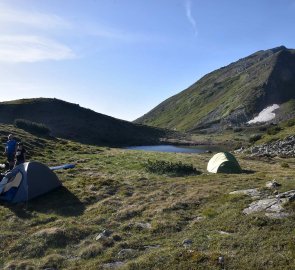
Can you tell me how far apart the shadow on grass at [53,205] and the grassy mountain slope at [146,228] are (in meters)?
0.05

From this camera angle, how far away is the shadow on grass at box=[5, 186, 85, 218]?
67.2ft

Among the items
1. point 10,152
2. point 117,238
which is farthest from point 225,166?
point 117,238

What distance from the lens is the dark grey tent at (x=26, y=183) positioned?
2267cm

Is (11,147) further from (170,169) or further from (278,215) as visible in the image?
(278,215)

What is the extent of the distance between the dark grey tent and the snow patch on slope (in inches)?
6424

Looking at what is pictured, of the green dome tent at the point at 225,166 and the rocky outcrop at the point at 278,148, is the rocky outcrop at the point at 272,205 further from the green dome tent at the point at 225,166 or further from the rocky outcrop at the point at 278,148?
the rocky outcrop at the point at 278,148

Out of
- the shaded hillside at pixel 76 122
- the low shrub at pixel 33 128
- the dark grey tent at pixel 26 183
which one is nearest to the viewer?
the dark grey tent at pixel 26 183

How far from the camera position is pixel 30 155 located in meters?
40.9

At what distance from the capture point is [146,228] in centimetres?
1727

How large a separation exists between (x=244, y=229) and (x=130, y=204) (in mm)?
7250

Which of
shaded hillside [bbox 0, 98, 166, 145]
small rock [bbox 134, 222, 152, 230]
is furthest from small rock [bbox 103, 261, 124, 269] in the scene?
shaded hillside [bbox 0, 98, 166, 145]

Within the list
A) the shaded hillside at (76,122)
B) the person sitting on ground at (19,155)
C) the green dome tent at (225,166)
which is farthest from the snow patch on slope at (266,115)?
the person sitting on ground at (19,155)

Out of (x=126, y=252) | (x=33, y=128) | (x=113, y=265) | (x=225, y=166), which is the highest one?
(x=33, y=128)

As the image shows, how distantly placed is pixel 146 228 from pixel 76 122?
348ft
